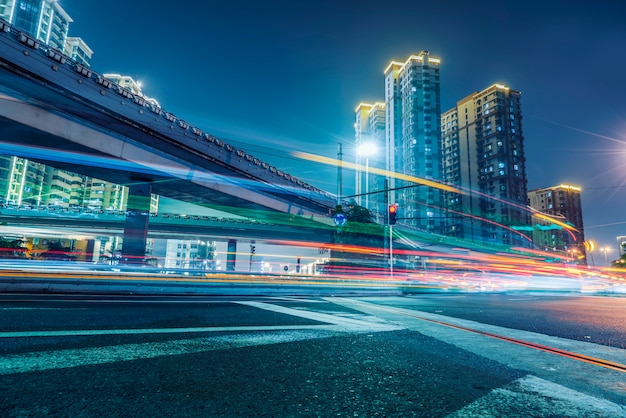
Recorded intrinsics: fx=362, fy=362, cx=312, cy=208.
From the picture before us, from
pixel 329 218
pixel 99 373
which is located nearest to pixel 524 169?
pixel 329 218

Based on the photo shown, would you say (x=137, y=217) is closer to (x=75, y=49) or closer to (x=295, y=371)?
(x=295, y=371)

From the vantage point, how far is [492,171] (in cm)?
12344

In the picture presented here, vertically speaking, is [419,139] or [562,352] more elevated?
[419,139]

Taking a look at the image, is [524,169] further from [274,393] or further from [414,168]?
[274,393]

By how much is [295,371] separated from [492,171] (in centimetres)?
13615

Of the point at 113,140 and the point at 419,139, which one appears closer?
the point at 113,140

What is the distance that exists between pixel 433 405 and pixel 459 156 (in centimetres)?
15258

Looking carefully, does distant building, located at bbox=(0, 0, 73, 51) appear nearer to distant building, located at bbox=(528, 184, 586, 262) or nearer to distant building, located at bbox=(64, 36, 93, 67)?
distant building, located at bbox=(64, 36, 93, 67)

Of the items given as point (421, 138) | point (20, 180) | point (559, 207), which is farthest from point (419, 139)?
point (20, 180)

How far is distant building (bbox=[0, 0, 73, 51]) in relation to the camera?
341 ft

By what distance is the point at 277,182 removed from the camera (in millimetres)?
39594

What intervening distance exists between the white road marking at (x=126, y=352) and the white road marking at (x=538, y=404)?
2171mm

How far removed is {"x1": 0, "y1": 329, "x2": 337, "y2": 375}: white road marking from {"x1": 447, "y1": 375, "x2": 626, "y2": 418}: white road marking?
7.12 feet

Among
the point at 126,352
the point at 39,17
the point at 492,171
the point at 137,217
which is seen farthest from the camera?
the point at 492,171
